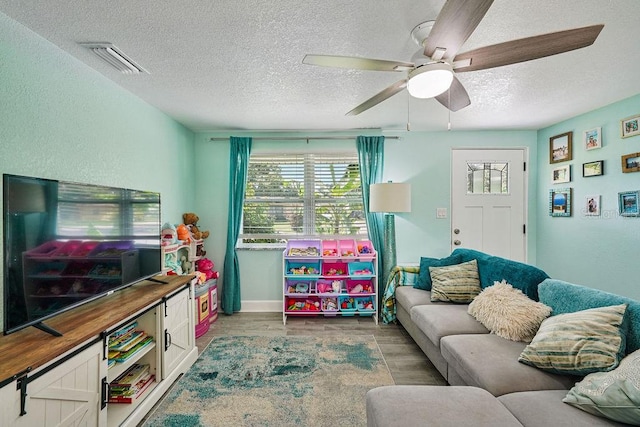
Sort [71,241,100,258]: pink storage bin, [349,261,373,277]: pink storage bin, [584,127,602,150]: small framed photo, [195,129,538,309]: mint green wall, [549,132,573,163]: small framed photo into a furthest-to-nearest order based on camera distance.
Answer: [195,129,538,309]: mint green wall → [349,261,373,277]: pink storage bin → [549,132,573,163]: small framed photo → [584,127,602,150]: small framed photo → [71,241,100,258]: pink storage bin

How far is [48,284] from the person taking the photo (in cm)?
138

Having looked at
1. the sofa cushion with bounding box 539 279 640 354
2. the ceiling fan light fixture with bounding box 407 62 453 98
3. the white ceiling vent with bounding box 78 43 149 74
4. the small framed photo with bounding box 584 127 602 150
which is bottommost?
the sofa cushion with bounding box 539 279 640 354

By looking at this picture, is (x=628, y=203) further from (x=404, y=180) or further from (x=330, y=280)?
(x=330, y=280)

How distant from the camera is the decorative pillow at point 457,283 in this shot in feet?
8.36

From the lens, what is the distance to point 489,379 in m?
1.45

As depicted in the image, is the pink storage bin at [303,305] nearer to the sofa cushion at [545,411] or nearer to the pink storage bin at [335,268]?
the pink storage bin at [335,268]

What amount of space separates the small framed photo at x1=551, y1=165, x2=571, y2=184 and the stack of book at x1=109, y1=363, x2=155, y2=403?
458 centimetres

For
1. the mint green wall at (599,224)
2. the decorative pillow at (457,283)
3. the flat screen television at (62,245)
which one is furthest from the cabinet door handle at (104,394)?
the mint green wall at (599,224)

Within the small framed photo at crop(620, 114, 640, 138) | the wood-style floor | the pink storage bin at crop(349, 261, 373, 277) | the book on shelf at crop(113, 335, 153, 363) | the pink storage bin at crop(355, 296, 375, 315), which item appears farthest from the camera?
the pink storage bin at crop(349, 261, 373, 277)

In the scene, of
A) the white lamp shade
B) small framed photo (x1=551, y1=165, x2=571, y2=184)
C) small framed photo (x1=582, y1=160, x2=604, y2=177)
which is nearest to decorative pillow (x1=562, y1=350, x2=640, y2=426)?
the white lamp shade

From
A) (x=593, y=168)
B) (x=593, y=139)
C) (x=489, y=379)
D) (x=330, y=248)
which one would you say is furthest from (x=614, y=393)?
(x=593, y=139)

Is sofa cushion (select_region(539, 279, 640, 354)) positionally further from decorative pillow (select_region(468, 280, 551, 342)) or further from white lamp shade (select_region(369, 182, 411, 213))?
white lamp shade (select_region(369, 182, 411, 213))

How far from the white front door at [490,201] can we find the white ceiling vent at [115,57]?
359 cm

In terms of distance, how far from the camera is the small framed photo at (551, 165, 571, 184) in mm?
3191
